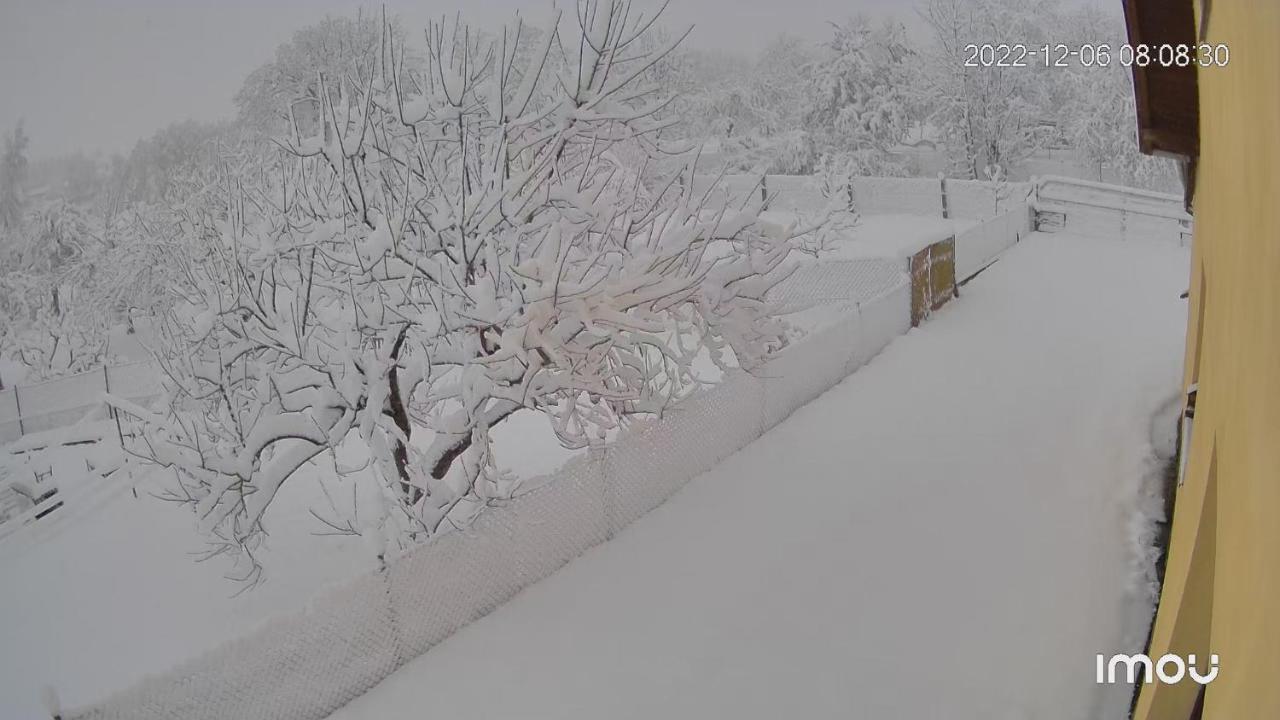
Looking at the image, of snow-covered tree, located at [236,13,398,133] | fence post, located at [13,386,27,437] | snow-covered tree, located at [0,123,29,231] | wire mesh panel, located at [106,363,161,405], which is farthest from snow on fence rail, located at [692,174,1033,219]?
snow-covered tree, located at [0,123,29,231]

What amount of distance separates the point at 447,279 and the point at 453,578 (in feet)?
6.93

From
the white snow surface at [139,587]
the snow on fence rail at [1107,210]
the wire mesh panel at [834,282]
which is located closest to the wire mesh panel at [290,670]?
the white snow surface at [139,587]

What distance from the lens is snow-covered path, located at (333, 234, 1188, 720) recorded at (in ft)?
16.6

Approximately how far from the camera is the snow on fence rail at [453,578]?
4758 mm

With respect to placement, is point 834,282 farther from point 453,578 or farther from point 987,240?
point 453,578

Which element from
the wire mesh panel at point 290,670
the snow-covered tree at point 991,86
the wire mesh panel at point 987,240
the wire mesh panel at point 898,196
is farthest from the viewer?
the snow-covered tree at point 991,86

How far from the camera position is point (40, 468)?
1700 centimetres

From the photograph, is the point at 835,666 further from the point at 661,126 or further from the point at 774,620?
the point at 661,126

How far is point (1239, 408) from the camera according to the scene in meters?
2.51

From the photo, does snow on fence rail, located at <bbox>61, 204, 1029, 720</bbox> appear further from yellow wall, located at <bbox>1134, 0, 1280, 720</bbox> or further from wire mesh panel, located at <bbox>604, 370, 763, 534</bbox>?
yellow wall, located at <bbox>1134, 0, 1280, 720</bbox>

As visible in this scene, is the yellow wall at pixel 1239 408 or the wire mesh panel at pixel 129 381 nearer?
the yellow wall at pixel 1239 408

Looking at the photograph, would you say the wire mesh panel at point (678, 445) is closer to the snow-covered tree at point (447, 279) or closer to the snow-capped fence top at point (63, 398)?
the snow-covered tree at point (447, 279)

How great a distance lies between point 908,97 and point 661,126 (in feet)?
107

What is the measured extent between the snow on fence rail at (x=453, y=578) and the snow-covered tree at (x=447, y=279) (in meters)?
0.41
